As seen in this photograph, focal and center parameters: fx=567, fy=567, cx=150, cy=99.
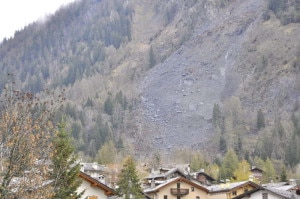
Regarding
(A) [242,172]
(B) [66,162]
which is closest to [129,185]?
(B) [66,162]

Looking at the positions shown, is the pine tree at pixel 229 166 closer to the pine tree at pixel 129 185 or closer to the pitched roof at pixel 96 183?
the pine tree at pixel 129 185

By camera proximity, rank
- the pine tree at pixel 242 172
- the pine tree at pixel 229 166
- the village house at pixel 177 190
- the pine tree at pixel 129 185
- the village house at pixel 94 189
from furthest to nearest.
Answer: the pine tree at pixel 229 166 < the pine tree at pixel 242 172 < the village house at pixel 177 190 < the pine tree at pixel 129 185 < the village house at pixel 94 189

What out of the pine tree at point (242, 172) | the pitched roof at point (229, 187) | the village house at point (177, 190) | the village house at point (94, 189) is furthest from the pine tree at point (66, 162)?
the pine tree at point (242, 172)

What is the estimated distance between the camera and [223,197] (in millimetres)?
98125

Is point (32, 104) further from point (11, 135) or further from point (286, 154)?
point (286, 154)

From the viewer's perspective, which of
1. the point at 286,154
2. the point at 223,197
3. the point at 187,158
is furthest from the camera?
the point at 187,158

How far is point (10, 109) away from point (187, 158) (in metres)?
169

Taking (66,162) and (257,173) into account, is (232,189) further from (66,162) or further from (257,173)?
(66,162)

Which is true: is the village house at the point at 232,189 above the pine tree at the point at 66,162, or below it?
above

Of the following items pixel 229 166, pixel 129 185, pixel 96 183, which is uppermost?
pixel 229 166

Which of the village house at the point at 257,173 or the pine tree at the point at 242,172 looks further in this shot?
the village house at the point at 257,173

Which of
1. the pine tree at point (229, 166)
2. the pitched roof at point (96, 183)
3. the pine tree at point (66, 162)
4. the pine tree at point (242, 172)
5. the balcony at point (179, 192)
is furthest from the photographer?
the pine tree at point (229, 166)

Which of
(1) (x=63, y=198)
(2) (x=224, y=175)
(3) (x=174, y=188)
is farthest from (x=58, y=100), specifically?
(2) (x=224, y=175)

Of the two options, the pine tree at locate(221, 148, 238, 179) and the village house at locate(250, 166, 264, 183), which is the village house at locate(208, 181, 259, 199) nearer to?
the village house at locate(250, 166, 264, 183)
